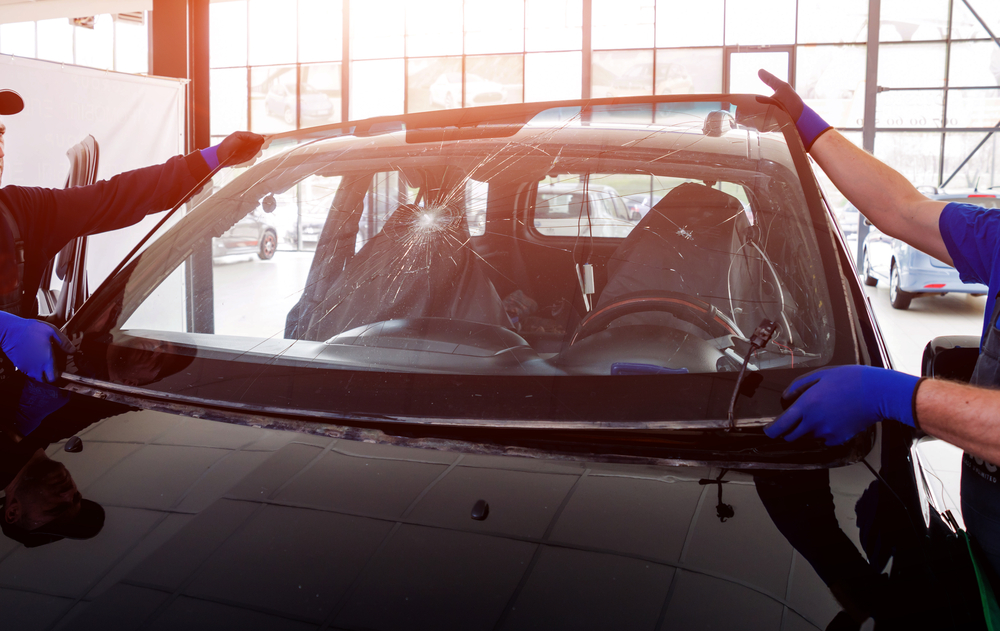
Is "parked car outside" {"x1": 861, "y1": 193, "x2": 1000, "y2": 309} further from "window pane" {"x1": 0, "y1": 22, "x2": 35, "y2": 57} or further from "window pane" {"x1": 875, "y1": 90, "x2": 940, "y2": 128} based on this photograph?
"window pane" {"x1": 0, "y1": 22, "x2": 35, "y2": 57}

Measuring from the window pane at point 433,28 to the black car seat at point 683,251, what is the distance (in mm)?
13313

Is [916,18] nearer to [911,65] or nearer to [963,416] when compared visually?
[911,65]

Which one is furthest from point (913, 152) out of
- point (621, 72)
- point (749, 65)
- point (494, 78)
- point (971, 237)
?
point (971, 237)

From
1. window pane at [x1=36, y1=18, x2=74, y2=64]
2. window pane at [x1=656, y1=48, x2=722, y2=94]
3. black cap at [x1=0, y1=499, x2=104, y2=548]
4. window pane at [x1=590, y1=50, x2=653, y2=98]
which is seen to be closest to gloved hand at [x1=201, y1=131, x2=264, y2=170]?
black cap at [x1=0, y1=499, x2=104, y2=548]

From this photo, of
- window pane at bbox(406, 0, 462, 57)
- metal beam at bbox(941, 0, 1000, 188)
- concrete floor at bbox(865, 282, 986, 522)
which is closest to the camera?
concrete floor at bbox(865, 282, 986, 522)

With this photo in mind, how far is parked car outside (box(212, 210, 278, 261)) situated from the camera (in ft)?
5.40

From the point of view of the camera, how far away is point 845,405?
3.35ft

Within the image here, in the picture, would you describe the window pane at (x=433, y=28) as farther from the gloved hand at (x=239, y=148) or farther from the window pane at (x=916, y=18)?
the gloved hand at (x=239, y=148)

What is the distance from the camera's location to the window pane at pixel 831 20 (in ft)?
41.6

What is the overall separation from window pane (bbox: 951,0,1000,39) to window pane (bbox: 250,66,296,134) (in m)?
12.3

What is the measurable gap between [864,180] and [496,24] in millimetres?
13068

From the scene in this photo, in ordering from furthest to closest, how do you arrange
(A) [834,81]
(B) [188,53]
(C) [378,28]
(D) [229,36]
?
(D) [229,36], (C) [378,28], (A) [834,81], (B) [188,53]

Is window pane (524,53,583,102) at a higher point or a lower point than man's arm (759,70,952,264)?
higher

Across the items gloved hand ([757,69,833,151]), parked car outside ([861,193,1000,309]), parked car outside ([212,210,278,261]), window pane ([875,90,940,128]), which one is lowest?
parked car outside ([861,193,1000,309])
